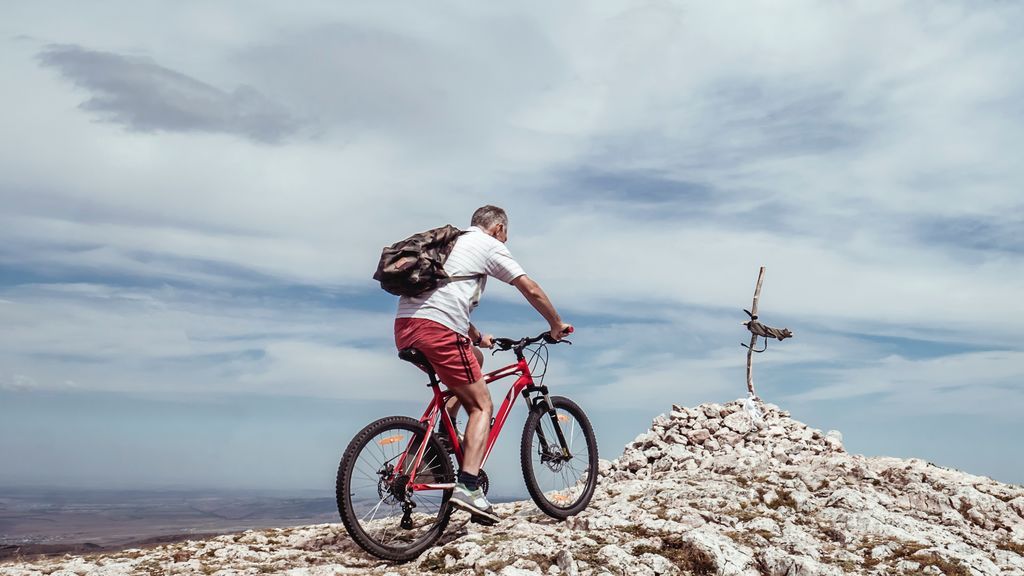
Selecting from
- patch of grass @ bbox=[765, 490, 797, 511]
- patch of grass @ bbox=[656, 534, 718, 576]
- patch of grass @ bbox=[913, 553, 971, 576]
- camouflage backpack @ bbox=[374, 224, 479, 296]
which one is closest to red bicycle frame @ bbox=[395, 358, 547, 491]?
camouflage backpack @ bbox=[374, 224, 479, 296]

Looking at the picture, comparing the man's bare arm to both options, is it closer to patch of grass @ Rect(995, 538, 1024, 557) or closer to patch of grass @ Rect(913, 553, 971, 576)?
patch of grass @ Rect(913, 553, 971, 576)

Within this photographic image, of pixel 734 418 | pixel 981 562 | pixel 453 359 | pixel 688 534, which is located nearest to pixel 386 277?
pixel 453 359

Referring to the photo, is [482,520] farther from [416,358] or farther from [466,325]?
[466,325]

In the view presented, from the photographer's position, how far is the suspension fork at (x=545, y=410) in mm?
9469

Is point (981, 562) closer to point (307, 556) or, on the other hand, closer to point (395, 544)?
point (395, 544)

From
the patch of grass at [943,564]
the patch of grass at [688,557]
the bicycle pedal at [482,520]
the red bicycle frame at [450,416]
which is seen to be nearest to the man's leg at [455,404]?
the red bicycle frame at [450,416]

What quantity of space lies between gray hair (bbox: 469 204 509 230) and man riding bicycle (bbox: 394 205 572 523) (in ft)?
0.05

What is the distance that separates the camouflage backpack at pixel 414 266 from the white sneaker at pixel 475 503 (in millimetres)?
2263

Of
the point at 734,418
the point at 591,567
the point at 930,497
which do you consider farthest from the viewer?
the point at 734,418

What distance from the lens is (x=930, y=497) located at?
10328mm

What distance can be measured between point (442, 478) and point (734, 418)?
33.2 ft

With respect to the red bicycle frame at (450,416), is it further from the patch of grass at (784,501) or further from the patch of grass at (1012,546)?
the patch of grass at (1012,546)

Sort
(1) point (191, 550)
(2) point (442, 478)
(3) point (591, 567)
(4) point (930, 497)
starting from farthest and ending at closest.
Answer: (4) point (930, 497), (1) point (191, 550), (2) point (442, 478), (3) point (591, 567)

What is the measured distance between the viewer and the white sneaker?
816cm
